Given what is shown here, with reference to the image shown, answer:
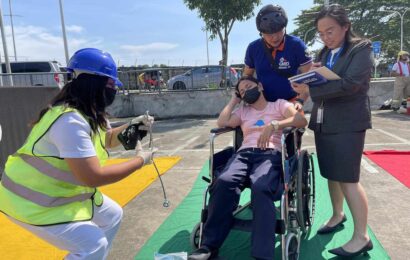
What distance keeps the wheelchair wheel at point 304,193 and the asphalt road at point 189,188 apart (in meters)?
0.62

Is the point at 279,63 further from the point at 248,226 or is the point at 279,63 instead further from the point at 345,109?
the point at 248,226

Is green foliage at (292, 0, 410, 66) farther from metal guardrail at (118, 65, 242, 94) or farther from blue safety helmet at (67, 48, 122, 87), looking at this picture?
blue safety helmet at (67, 48, 122, 87)

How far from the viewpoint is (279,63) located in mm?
3268

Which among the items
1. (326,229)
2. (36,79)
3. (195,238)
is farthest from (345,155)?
(36,79)

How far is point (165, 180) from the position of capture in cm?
539

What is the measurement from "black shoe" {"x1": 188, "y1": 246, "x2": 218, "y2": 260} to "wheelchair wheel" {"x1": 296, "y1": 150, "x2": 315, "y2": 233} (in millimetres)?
729

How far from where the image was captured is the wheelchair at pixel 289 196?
2.60 meters

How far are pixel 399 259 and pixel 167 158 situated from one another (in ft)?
15.0

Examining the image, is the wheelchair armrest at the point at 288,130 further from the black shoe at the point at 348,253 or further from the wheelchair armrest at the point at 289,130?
the black shoe at the point at 348,253

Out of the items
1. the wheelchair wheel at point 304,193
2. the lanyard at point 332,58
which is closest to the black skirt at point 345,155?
the wheelchair wheel at point 304,193

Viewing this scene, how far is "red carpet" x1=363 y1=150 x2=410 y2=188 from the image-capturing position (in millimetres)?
4910

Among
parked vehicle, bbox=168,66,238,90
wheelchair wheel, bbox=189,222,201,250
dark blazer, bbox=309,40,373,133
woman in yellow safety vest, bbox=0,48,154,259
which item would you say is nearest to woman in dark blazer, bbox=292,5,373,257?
dark blazer, bbox=309,40,373,133

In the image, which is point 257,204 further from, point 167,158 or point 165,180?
point 167,158

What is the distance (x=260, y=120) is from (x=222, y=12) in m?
11.8
